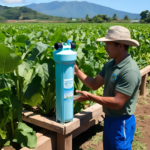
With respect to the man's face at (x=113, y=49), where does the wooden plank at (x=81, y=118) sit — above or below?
below

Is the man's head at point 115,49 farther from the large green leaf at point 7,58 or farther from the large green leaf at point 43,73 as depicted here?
the large green leaf at point 7,58

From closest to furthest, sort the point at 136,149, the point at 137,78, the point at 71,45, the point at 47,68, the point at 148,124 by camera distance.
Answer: the point at 137,78
the point at 71,45
the point at 47,68
the point at 136,149
the point at 148,124

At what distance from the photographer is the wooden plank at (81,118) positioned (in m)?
2.03

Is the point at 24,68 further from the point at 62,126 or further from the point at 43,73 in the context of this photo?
the point at 62,126

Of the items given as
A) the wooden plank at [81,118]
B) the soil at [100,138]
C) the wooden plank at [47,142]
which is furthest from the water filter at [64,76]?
the soil at [100,138]

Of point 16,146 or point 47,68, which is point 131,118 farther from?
point 16,146

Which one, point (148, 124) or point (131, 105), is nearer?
point (131, 105)

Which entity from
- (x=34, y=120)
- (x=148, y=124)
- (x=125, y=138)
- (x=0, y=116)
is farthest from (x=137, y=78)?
(x=148, y=124)

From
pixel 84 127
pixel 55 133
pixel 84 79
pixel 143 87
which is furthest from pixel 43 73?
pixel 143 87

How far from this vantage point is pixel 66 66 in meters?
1.85

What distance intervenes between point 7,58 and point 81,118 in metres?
1.17

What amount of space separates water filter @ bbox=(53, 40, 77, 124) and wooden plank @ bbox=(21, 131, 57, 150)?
0.64ft

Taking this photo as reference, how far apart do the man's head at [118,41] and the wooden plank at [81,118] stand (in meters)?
0.81

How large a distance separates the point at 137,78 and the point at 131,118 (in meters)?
0.47
